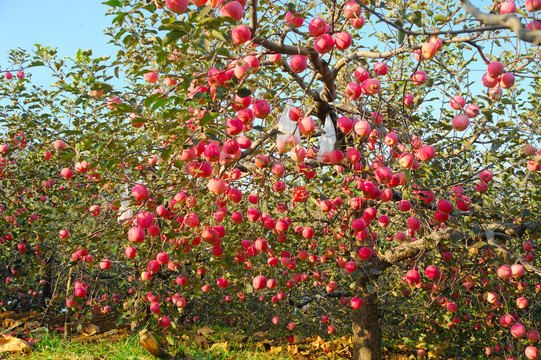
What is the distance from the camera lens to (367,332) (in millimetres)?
3891

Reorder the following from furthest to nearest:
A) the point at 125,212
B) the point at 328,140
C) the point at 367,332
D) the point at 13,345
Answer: the point at 367,332
the point at 13,345
the point at 125,212
the point at 328,140

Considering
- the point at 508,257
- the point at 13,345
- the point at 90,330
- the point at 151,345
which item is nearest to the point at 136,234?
the point at 151,345

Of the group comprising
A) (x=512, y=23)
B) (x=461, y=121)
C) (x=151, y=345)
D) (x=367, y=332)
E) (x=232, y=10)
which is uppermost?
(x=232, y=10)

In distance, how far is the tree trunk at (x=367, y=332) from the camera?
12.6ft

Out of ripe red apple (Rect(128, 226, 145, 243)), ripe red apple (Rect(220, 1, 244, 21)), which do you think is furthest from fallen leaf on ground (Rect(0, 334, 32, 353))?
ripe red apple (Rect(220, 1, 244, 21))

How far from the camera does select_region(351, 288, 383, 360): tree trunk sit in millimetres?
3855

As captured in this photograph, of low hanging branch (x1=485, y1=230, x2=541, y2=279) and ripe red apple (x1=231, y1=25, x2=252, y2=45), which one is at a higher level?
ripe red apple (x1=231, y1=25, x2=252, y2=45)

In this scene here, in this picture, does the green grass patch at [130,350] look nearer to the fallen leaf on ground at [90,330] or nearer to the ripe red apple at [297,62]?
the fallen leaf on ground at [90,330]

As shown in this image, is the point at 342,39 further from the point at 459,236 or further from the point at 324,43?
the point at 459,236

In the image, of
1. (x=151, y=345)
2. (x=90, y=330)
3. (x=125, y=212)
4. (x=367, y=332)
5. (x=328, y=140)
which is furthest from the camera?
(x=90, y=330)

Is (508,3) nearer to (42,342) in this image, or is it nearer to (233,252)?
(233,252)

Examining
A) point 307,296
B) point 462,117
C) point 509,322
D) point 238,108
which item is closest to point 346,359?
point 307,296

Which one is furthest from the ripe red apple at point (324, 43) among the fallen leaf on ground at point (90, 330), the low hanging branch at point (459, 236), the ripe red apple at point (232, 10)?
the fallen leaf on ground at point (90, 330)

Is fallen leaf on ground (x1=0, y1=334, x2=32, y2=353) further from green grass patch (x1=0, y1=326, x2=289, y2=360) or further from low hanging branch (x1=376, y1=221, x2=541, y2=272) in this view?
low hanging branch (x1=376, y1=221, x2=541, y2=272)
